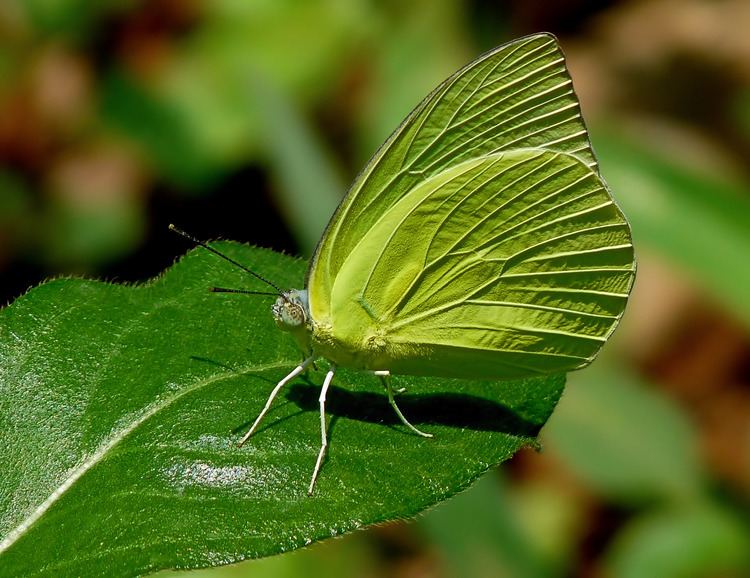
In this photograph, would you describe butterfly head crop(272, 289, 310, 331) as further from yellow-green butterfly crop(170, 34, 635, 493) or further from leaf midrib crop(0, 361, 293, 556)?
leaf midrib crop(0, 361, 293, 556)

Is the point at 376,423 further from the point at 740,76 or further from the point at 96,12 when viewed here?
the point at 740,76

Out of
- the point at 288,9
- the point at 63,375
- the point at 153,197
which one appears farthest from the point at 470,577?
the point at 288,9

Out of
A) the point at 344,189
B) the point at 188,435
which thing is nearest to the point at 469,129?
the point at 188,435

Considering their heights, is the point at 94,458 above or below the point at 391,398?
above

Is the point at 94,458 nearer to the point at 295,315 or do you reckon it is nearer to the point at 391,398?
the point at 295,315

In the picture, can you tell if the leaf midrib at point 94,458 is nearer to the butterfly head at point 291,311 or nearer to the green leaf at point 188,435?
the green leaf at point 188,435
